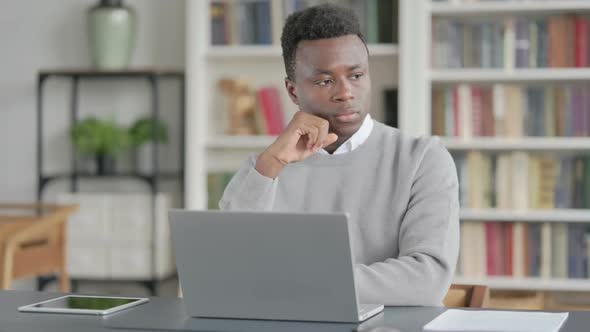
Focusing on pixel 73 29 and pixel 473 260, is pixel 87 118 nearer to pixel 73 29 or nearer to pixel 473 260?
pixel 73 29

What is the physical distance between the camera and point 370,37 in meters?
4.34

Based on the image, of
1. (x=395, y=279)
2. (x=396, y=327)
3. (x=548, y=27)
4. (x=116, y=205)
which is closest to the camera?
(x=396, y=327)

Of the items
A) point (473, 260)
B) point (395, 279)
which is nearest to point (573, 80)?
point (473, 260)

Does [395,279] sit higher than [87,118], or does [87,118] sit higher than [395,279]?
[87,118]

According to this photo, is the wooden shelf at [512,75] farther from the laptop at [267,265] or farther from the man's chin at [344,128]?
the laptop at [267,265]

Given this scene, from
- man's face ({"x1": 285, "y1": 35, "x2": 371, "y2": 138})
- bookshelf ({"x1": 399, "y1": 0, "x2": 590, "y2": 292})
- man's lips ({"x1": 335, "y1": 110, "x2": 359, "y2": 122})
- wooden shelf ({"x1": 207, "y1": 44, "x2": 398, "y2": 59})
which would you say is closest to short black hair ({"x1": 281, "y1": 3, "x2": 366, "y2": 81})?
man's face ({"x1": 285, "y1": 35, "x2": 371, "y2": 138})

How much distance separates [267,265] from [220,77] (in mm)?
3030

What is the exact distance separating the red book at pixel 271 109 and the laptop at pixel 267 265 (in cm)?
279

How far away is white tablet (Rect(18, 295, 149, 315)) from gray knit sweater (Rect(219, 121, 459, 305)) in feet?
1.06

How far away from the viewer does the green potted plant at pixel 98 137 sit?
181 inches

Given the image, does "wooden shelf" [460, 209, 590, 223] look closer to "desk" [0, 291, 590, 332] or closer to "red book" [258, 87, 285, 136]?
"red book" [258, 87, 285, 136]

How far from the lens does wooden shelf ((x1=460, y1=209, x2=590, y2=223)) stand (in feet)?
13.7

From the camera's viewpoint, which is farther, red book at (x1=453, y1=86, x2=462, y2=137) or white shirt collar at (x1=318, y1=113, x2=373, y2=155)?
red book at (x1=453, y1=86, x2=462, y2=137)

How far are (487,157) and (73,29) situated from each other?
2.05m
